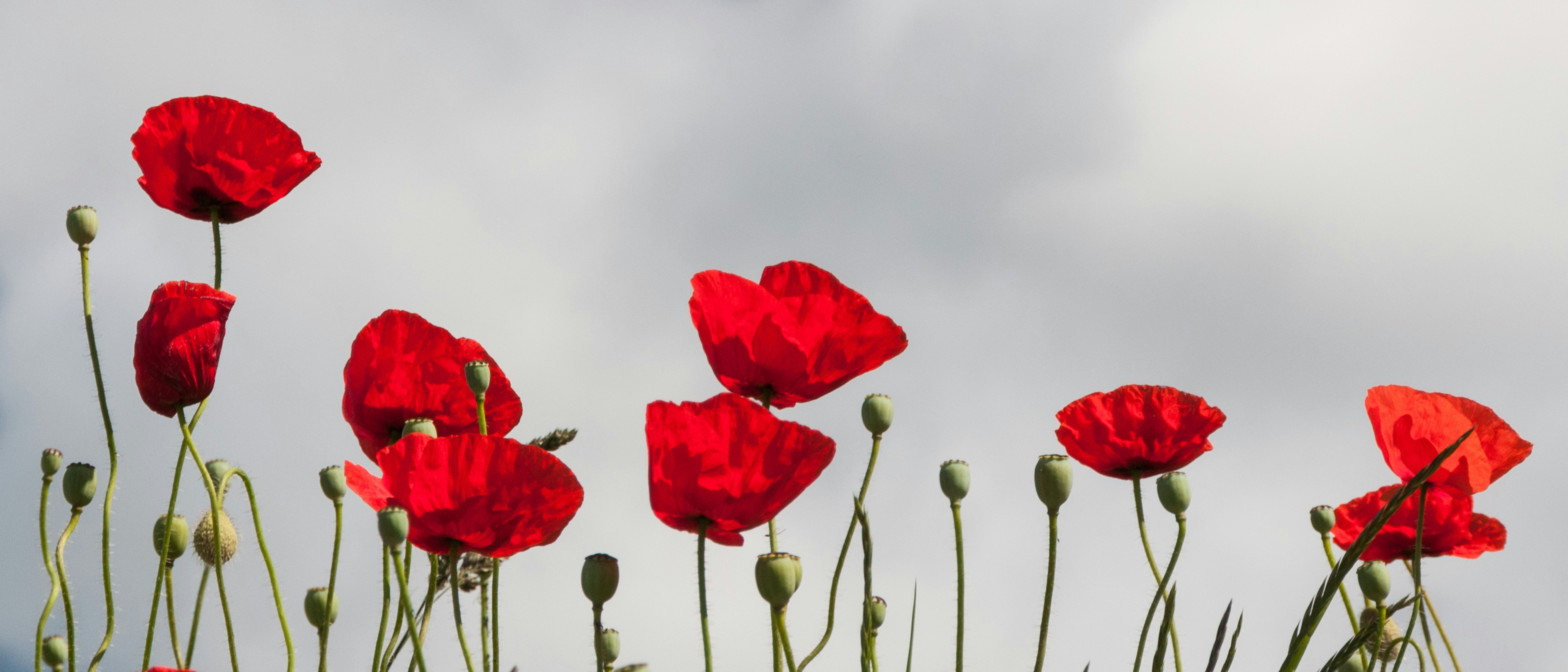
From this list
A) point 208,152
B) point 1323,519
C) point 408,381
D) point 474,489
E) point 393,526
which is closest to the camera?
point 393,526

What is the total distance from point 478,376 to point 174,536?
1.86 feet

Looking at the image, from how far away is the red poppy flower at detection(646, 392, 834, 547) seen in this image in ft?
3.89

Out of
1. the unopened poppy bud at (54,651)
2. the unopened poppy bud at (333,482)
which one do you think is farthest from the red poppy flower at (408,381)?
the unopened poppy bud at (54,651)

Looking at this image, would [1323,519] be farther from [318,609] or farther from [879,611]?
[318,609]

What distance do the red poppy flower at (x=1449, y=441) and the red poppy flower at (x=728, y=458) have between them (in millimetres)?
997

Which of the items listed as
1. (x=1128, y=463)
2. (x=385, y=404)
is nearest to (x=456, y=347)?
(x=385, y=404)

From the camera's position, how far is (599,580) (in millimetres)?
1131

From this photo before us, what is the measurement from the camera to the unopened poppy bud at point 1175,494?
5.39 feet

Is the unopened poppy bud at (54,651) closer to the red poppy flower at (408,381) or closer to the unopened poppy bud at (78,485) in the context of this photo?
the unopened poppy bud at (78,485)

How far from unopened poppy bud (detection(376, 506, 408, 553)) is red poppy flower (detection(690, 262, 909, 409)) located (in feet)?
1.67

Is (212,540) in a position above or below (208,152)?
below

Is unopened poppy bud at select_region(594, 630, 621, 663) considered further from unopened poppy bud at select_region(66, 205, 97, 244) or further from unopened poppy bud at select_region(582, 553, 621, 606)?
unopened poppy bud at select_region(66, 205, 97, 244)

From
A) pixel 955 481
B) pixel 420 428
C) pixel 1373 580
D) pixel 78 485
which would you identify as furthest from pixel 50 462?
pixel 1373 580

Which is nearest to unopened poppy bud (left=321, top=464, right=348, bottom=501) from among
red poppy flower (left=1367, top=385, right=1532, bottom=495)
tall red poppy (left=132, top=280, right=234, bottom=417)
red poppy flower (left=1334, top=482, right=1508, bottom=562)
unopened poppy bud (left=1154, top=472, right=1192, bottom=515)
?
tall red poppy (left=132, top=280, right=234, bottom=417)
